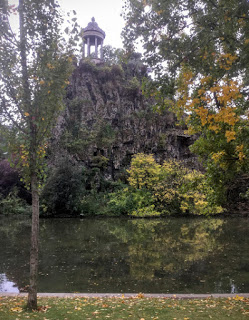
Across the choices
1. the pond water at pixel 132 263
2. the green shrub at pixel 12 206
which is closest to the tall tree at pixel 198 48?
the pond water at pixel 132 263

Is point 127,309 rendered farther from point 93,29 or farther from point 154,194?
point 93,29

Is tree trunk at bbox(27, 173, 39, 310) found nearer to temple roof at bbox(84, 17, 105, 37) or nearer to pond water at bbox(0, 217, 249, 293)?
Result: pond water at bbox(0, 217, 249, 293)

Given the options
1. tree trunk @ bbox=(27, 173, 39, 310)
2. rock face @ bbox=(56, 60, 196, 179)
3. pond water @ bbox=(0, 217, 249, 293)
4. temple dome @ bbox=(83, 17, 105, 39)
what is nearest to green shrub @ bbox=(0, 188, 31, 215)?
rock face @ bbox=(56, 60, 196, 179)

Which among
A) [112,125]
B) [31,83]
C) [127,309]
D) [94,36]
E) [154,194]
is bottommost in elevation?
[127,309]

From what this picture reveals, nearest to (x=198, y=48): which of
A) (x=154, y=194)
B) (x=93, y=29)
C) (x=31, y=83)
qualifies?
(x=31, y=83)

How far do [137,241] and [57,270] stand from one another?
593 cm

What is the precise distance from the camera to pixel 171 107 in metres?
6.07

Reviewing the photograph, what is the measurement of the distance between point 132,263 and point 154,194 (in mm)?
19648

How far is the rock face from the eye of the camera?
116ft

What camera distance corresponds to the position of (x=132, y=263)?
1023 centimetres

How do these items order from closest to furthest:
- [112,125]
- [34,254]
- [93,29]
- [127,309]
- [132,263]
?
[127,309]
[34,254]
[132,263]
[112,125]
[93,29]

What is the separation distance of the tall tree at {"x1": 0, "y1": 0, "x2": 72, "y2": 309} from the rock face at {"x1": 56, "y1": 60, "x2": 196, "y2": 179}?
93.5ft

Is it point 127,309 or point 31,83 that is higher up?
point 31,83

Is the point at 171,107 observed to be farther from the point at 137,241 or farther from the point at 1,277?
the point at 137,241
